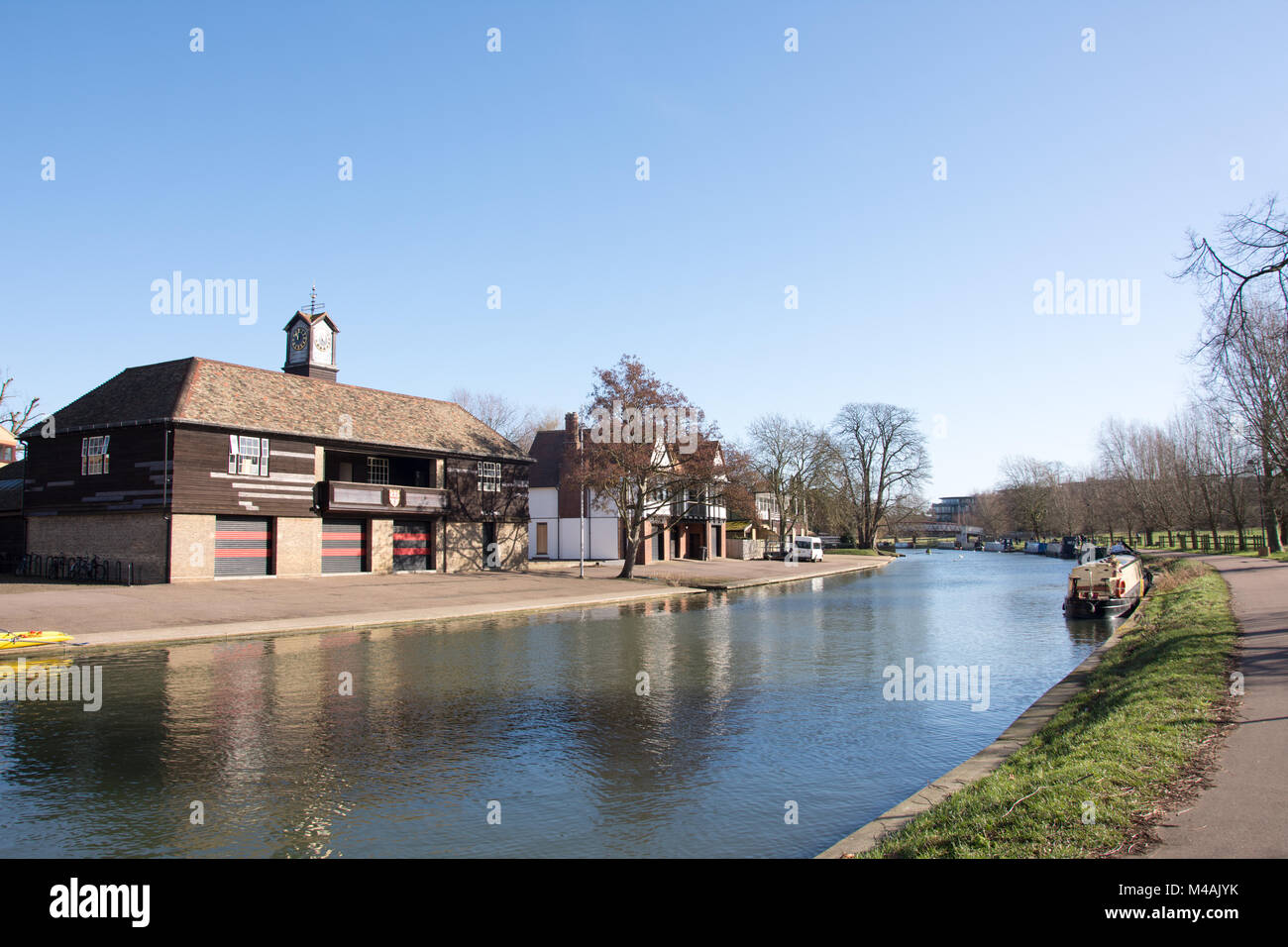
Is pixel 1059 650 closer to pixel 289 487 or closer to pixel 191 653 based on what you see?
pixel 191 653

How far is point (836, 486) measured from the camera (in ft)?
301

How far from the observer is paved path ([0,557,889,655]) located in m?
21.0

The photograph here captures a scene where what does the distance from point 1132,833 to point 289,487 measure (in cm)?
3394

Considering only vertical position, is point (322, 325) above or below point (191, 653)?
above

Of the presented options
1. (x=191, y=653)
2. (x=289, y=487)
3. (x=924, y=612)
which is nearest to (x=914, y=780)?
(x=191, y=653)

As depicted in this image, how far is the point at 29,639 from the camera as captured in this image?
18.0m

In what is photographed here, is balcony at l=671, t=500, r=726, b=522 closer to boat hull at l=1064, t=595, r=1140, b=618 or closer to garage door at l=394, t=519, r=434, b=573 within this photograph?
garage door at l=394, t=519, r=434, b=573

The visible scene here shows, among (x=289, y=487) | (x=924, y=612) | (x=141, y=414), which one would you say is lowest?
(x=924, y=612)

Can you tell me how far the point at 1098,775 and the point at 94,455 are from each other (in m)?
36.4

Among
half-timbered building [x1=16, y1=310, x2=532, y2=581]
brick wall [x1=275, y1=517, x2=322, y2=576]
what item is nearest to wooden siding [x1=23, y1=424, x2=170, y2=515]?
half-timbered building [x1=16, y1=310, x2=532, y2=581]

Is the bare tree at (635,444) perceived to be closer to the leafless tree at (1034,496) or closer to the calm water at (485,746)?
the calm water at (485,746)

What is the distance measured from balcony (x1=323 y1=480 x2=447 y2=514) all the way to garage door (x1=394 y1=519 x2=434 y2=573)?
1.14 metres

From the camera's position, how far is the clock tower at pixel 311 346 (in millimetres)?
42344
